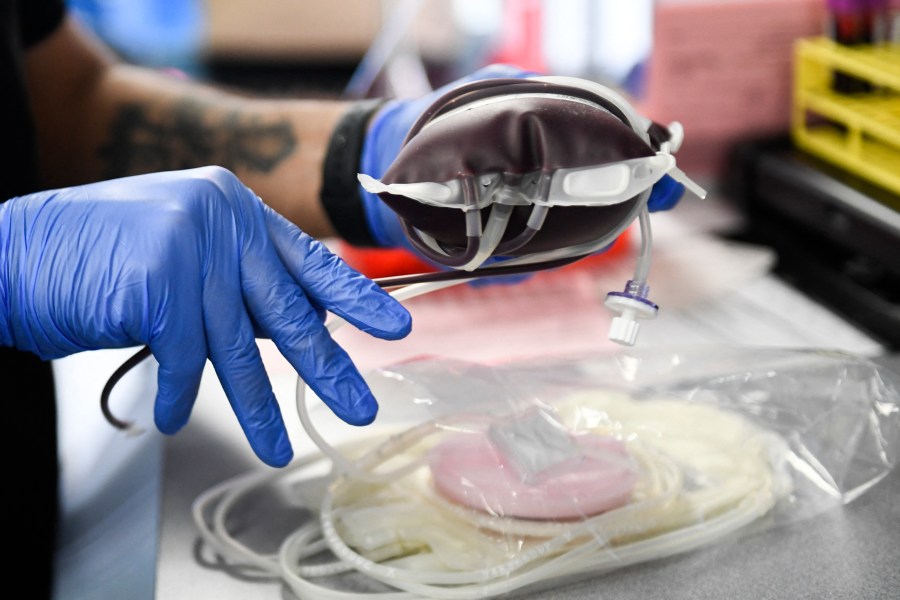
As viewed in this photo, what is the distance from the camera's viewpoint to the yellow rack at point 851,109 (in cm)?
107

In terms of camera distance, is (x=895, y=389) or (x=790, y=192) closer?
(x=895, y=389)

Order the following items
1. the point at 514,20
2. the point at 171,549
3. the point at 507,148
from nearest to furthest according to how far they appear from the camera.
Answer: the point at 507,148 < the point at 171,549 < the point at 514,20

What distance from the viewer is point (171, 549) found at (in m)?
0.71

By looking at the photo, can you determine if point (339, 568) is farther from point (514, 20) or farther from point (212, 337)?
point (514, 20)

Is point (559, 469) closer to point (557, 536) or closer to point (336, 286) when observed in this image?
point (557, 536)

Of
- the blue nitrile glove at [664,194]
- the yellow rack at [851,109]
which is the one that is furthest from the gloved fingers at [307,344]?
the yellow rack at [851,109]

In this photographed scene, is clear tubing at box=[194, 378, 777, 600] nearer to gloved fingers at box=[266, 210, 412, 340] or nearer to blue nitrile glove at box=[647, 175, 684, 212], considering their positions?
gloved fingers at box=[266, 210, 412, 340]

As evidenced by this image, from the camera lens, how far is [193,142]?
1147mm

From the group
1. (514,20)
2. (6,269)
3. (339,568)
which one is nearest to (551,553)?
(339,568)

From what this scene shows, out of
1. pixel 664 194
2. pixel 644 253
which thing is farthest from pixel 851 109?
pixel 644 253

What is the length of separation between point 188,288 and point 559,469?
12.0 inches

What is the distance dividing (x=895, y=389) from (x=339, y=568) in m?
0.49

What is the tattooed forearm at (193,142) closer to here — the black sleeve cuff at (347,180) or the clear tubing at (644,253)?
the black sleeve cuff at (347,180)

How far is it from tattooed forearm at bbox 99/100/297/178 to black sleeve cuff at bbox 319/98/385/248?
0.38ft
